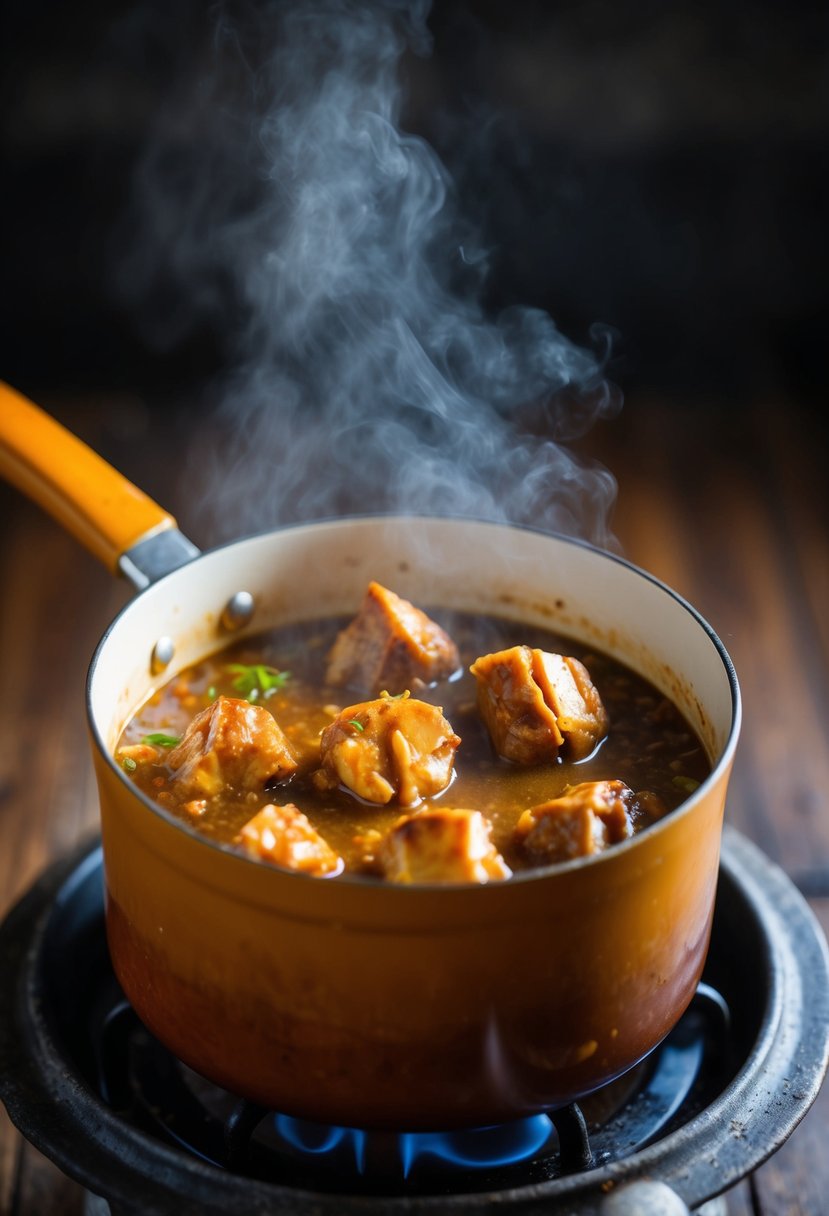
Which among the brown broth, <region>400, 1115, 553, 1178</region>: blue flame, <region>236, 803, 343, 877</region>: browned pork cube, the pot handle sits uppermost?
the pot handle

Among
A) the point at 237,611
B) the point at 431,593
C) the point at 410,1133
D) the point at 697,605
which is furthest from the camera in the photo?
the point at 697,605

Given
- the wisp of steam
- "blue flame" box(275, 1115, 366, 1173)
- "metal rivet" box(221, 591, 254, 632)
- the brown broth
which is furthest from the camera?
the wisp of steam

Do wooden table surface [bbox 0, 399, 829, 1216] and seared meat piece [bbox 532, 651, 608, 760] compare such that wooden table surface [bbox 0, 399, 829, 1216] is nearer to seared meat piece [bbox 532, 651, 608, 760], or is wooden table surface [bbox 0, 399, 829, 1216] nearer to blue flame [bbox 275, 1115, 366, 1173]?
blue flame [bbox 275, 1115, 366, 1173]

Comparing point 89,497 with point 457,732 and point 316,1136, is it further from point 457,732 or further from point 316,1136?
point 316,1136

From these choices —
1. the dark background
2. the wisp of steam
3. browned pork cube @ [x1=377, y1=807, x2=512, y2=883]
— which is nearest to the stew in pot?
browned pork cube @ [x1=377, y1=807, x2=512, y2=883]

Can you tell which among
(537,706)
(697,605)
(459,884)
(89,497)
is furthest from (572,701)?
(697,605)

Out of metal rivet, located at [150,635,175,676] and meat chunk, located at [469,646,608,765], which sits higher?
metal rivet, located at [150,635,175,676]

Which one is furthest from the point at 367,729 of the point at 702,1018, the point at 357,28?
the point at 357,28

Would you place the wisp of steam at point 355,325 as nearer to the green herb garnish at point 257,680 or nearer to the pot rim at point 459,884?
the green herb garnish at point 257,680
